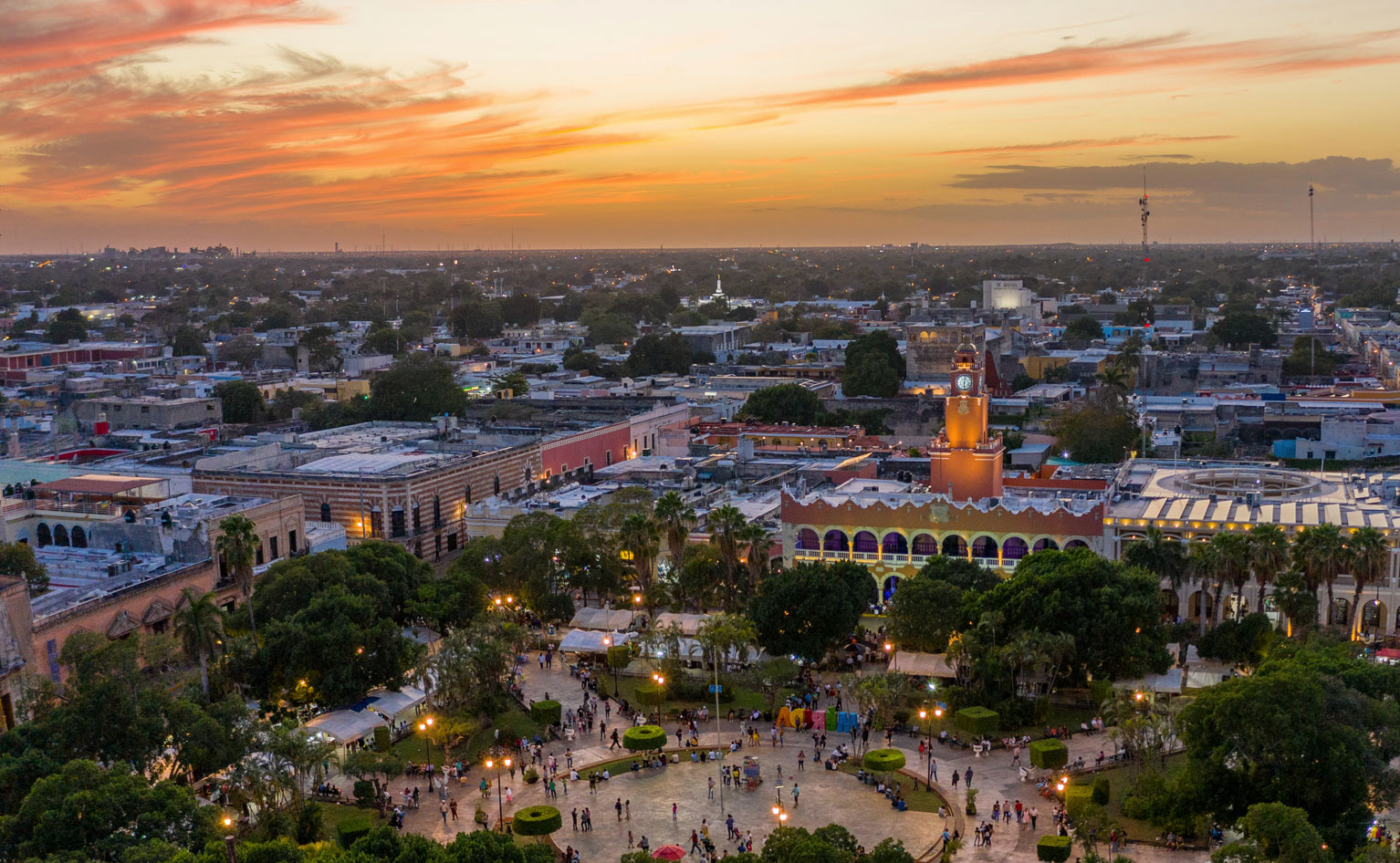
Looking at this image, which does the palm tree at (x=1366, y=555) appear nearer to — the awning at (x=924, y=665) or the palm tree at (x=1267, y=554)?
the palm tree at (x=1267, y=554)

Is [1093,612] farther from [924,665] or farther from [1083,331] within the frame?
[1083,331]

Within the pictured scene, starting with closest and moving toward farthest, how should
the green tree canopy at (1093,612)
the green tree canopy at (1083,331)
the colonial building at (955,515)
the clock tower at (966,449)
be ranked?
the green tree canopy at (1093,612), the colonial building at (955,515), the clock tower at (966,449), the green tree canopy at (1083,331)

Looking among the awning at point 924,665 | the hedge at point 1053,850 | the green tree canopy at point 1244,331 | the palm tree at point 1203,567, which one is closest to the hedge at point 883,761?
the hedge at point 1053,850

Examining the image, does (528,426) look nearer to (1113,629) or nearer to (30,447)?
(30,447)

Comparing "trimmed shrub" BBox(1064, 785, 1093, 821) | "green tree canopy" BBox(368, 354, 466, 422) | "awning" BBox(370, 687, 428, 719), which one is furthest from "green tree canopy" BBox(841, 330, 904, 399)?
"trimmed shrub" BBox(1064, 785, 1093, 821)

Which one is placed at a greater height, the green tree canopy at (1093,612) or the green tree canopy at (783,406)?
the green tree canopy at (783,406)

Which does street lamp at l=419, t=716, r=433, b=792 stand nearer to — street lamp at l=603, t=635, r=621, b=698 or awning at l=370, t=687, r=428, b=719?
awning at l=370, t=687, r=428, b=719

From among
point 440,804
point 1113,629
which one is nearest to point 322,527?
point 440,804
